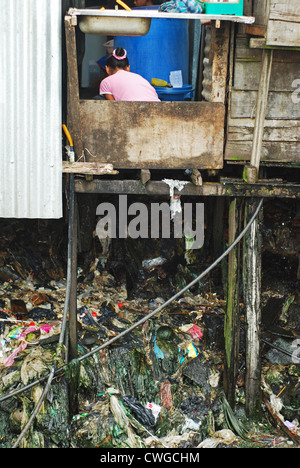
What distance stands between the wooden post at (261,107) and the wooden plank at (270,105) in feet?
0.52

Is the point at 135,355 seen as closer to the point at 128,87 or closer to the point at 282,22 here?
the point at 128,87

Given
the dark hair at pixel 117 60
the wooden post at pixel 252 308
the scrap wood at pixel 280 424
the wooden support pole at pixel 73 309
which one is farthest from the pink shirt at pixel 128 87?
the scrap wood at pixel 280 424

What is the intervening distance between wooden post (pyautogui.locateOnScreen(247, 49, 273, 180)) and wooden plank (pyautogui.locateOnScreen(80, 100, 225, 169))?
0.33 meters

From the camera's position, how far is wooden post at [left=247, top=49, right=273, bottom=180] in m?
5.35

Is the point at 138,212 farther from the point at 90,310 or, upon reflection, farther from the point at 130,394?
the point at 130,394

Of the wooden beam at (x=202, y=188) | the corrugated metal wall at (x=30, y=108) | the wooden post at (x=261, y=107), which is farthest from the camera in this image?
the wooden beam at (x=202, y=188)

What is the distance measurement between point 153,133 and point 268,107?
1.19 metres

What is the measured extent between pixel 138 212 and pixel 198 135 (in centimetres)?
252

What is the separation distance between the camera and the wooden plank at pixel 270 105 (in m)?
5.65

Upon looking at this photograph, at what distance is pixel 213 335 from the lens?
6.92m

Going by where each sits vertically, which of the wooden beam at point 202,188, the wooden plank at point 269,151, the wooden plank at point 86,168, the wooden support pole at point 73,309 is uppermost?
the wooden plank at point 269,151

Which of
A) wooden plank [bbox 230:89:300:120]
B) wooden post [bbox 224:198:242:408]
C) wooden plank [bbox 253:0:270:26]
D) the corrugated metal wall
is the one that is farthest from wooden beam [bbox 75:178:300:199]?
wooden plank [bbox 253:0:270:26]

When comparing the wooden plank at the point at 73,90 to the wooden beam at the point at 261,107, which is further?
the wooden beam at the point at 261,107

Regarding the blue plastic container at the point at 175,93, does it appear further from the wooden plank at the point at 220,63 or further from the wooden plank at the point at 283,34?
the wooden plank at the point at 283,34
